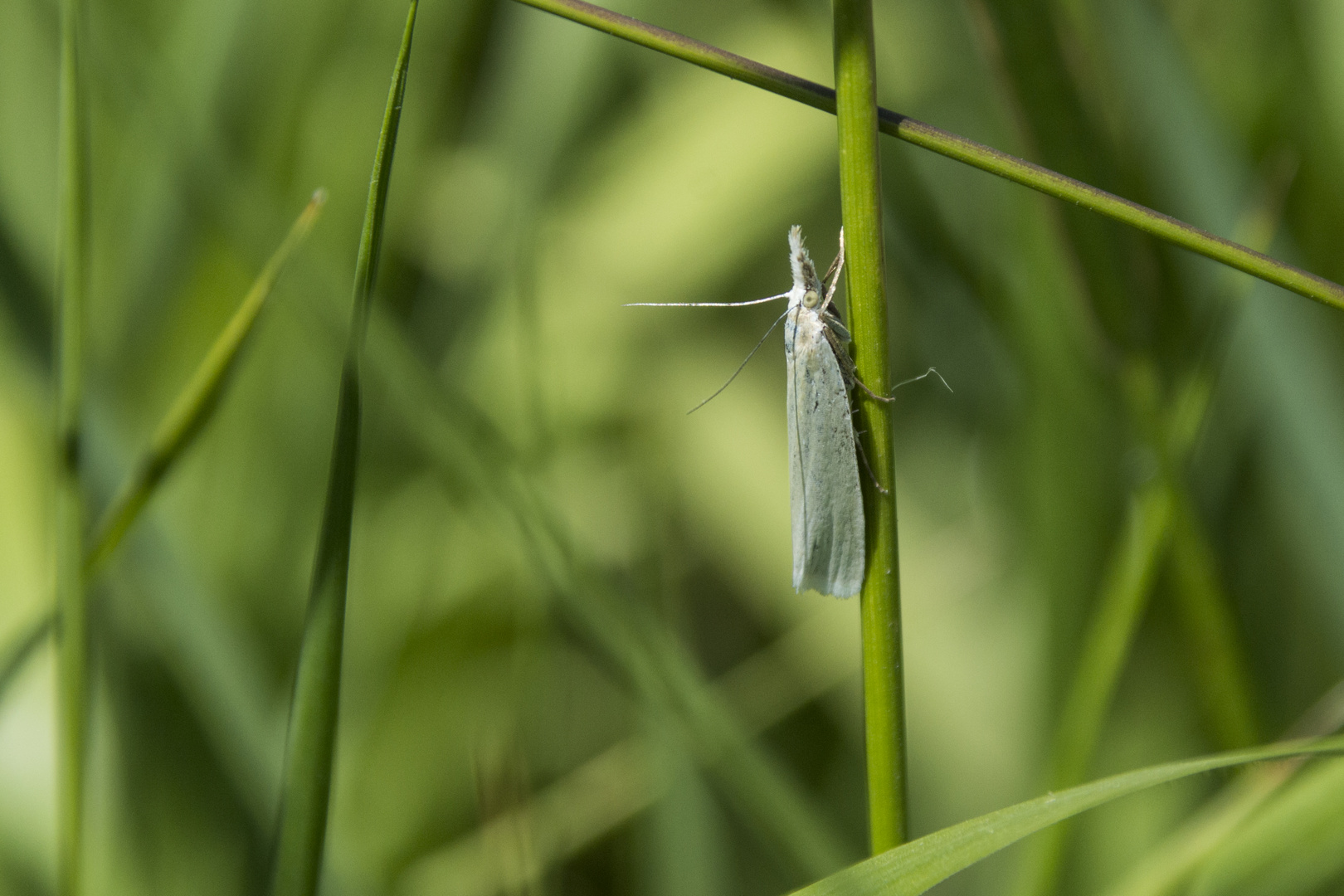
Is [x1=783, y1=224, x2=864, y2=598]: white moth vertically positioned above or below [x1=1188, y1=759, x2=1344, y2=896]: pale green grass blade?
above

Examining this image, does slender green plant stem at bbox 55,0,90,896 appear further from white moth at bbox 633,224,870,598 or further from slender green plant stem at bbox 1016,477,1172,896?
slender green plant stem at bbox 1016,477,1172,896

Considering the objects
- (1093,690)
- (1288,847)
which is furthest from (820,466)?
(1288,847)

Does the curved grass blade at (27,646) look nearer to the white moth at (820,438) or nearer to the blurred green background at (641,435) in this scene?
the blurred green background at (641,435)

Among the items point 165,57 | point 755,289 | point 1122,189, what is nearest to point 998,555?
point 1122,189

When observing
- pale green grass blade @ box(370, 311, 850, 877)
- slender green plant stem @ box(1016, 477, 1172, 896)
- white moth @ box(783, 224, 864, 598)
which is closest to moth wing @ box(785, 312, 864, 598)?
white moth @ box(783, 224, 864, 598)

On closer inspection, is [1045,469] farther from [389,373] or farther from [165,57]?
[165,57]

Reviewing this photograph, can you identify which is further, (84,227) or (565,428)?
(565,428)
